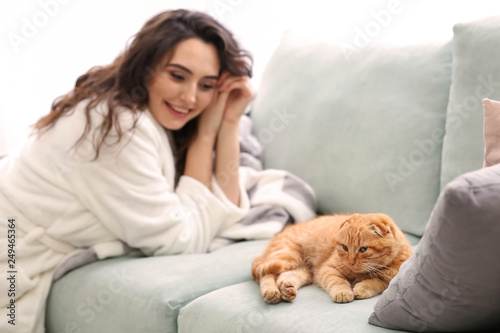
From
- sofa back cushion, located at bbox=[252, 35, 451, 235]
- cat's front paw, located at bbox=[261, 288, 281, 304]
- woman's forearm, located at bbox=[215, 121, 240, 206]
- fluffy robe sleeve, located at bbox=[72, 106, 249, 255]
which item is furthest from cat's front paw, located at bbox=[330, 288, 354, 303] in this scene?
woman's forearm, located at bbox=[215, 121, 240, 206]

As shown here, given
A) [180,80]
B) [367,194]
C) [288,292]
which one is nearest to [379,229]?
[288,292]

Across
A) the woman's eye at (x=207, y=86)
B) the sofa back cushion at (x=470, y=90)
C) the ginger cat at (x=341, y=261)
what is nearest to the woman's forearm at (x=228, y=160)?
the woman's eye at (x=207, y=86)

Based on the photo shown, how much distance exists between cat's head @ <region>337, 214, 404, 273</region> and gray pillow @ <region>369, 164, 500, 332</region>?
127 millimetres

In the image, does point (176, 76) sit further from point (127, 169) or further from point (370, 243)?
point (370, 243)

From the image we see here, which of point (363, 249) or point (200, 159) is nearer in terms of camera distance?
point (363, 249)

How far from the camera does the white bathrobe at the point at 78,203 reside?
5.29 feet

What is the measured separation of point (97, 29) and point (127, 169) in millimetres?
1411

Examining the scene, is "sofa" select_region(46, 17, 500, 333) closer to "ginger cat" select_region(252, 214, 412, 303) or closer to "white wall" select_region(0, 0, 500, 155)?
"ginger cat" select_region(252, 214, 412, 303)

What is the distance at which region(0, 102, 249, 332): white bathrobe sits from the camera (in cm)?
161

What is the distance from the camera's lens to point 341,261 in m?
1.24

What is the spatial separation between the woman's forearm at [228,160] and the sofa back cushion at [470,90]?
714mm

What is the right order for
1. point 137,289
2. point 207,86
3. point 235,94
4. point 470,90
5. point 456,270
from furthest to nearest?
point 235,94 < point 207,86 < point 470,90 < point 137,289 < point 456,270

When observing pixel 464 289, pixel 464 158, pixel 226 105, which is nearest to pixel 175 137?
pixel 226 105

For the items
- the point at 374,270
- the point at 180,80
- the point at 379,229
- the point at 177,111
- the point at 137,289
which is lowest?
the point at 137,289
